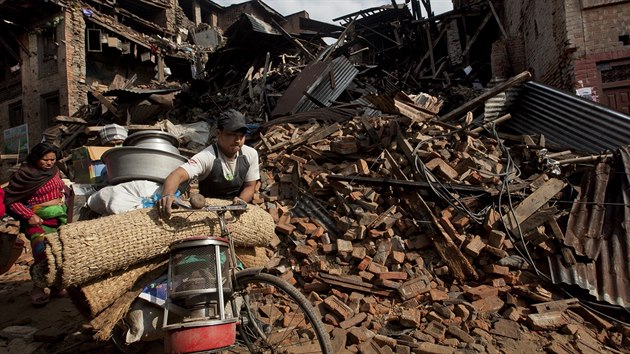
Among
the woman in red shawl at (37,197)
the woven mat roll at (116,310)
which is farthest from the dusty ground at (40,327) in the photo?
the woven mat roll at (116,310)

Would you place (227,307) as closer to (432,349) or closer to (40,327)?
(432,349)

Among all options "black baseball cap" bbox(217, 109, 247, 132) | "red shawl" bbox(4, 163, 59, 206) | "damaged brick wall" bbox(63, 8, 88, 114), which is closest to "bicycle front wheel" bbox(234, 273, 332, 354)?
"black baseball cap" bbox(217, 109, 247, 132)

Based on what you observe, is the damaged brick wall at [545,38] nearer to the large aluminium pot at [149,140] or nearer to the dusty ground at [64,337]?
the dusty ground at [64,337]

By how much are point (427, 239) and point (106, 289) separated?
3.21 metres

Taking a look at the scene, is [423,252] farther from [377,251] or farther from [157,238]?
[157,238]

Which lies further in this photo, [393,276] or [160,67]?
[160,67]

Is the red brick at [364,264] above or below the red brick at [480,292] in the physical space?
above

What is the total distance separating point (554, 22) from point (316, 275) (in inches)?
379

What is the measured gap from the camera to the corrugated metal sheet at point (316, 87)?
10484 mm

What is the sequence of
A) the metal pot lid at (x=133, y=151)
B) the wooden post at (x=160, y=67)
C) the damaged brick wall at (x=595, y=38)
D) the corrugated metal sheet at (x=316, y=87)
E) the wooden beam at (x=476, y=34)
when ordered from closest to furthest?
the metal pot lid at (x=133, y=151) < the damaged brick wall at (x=595, y=38) < the corrugated metal sheet at (x=316, y=87) < the wooden beam at (x=476, y=34) < the wooden post at (x=160, y=67)

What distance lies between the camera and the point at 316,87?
1103cm

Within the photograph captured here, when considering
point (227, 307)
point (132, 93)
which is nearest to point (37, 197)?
point (227, 307)

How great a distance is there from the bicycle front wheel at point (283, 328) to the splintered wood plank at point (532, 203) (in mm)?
2718

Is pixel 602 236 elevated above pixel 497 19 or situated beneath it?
situated beneath
